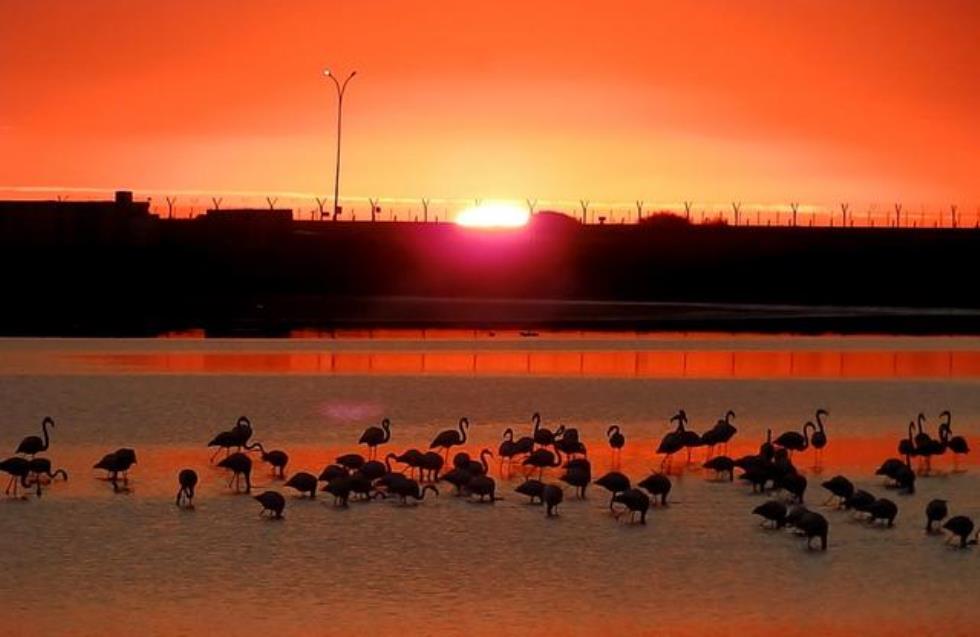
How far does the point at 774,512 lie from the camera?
25.3 meters

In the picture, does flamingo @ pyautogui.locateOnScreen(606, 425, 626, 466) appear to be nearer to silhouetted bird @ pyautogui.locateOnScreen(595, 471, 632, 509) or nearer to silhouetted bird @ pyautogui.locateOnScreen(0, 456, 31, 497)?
silhouetted bird @ pyautogui.locateOnScreen(595, 471, 632, 509)

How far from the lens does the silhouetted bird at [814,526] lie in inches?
951

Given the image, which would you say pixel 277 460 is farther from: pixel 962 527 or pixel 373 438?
pixel 962 527

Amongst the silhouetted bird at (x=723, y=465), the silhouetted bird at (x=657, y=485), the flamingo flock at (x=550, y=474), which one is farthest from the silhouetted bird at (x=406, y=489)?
the silhouetted bird at (x=723, y=465)

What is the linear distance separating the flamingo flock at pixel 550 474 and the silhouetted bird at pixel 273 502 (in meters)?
0.01

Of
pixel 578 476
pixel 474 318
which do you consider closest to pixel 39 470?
pixel 578 476

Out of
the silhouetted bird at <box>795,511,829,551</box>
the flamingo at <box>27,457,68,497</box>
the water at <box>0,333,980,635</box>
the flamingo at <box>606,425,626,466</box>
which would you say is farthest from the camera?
the flamingo at <box>606,425,626,466</box>

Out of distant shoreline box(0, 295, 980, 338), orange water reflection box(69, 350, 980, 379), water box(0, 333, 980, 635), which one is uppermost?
distant shoreline box(0, 295, 980, 338)

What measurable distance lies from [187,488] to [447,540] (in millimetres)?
4701

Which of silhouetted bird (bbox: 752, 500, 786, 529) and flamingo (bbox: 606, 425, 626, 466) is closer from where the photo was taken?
silhouetted bird (bbox: 752, 500, 786, 529)

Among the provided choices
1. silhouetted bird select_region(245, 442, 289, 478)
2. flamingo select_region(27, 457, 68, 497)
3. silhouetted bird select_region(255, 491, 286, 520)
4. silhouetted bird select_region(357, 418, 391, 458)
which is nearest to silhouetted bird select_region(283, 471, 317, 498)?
silhouetted bird select_region(255, 491, 286, 520)

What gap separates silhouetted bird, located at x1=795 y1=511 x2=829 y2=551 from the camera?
24.2 meters

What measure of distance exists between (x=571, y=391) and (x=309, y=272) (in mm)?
64774

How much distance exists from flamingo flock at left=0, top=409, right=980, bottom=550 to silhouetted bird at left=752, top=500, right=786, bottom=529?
0.05 feet
